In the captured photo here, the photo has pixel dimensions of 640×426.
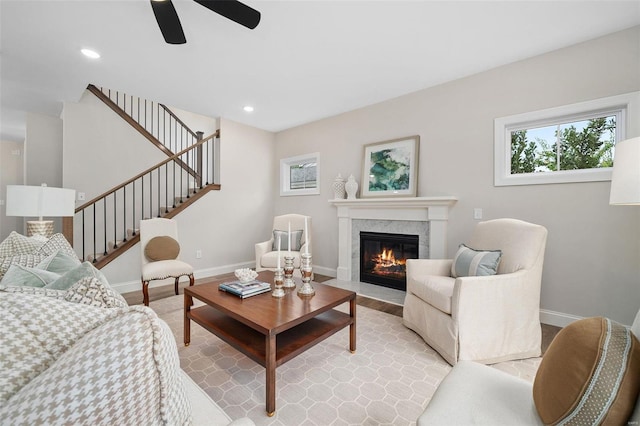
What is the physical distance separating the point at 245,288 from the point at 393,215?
2267mm

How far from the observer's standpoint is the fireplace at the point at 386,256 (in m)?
3.68

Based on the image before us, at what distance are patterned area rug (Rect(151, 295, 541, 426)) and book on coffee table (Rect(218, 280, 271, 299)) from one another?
0.48 m

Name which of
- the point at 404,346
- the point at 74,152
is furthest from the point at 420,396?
the point at 74,152

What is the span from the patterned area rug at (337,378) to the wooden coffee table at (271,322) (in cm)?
14

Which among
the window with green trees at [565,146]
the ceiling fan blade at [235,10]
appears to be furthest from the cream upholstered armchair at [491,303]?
the ceiling fan blade at [235,10]

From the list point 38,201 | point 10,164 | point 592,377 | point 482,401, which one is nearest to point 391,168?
point 482,401

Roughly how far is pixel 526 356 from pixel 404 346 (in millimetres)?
881

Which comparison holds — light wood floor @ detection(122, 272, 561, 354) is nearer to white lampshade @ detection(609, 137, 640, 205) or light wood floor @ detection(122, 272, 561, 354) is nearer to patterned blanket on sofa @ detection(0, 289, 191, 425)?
white lampshade @ detection(609, 137, 640, 205)

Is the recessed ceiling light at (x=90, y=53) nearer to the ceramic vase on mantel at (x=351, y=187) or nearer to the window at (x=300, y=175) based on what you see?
the window at (x=300, y=175)

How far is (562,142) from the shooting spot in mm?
2686

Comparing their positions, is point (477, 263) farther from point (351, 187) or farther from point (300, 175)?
point (300, 175)

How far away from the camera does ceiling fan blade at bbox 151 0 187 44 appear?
5.77 ft

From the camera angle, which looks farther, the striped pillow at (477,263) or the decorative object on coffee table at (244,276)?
the decorative object on coffee table at (244,276)

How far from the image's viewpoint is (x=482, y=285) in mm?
1919
